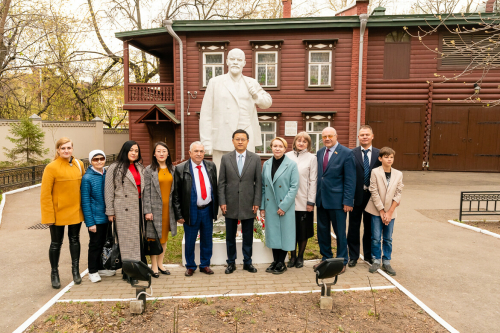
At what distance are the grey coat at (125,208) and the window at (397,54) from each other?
45.0ft

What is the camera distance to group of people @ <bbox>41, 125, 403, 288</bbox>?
13.6 feet

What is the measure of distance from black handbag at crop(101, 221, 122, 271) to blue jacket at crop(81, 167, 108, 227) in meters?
0.22

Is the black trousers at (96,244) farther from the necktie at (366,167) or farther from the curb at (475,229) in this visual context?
the curb at (475,229)

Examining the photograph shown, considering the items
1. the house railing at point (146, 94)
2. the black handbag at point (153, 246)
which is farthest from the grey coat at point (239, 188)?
the house railing at point (146, 94)

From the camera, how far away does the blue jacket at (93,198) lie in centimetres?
414

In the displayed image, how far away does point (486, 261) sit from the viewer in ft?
16.8

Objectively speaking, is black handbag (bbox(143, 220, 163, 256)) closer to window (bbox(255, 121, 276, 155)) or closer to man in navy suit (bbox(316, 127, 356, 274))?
man in navy suit (bbox(316, 127, 356, 274))

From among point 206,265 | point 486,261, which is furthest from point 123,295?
point 486,261

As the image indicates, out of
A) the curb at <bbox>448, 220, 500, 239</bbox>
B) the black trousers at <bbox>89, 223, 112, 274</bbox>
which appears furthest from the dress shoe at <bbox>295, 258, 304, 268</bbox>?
the curb at <bbox>448, 220, 500, 239</bbox>

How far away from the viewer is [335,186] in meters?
4.54

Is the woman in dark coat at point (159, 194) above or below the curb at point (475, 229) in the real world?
above

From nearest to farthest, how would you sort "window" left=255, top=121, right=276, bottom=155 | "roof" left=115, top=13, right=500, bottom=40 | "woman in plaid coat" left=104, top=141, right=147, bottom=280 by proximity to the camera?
"woman in plaid coat" left=104, top=141, right=147, bottom=280 → "roof" left=115, top=13, right=500, bottom=40 → "window" left=255, top=121, right=276, bottom=155

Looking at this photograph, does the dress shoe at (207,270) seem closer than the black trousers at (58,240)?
No

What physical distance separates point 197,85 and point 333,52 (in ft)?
20.1
